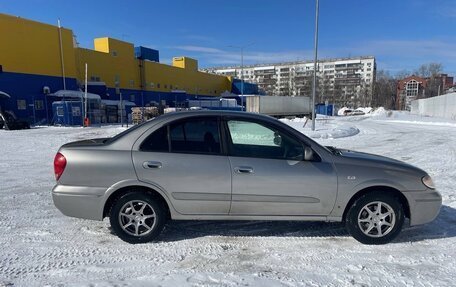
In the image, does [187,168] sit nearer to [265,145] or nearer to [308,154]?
[265,145]

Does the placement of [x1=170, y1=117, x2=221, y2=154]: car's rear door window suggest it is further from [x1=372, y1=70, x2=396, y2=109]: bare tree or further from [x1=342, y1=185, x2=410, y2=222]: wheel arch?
[x1=372, y1=70, x2=396, y2=109]: bare tree

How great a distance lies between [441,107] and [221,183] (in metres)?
50.2

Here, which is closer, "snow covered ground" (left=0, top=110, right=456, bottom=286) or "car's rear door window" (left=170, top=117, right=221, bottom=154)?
"snow covered ground" (left=0, top=110, right=456, bottom=286)

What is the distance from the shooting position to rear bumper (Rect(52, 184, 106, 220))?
3.94 metres

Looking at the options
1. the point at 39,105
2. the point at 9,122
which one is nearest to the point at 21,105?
the point at 39,105

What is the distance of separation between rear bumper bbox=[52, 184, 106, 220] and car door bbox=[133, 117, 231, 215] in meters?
0.62

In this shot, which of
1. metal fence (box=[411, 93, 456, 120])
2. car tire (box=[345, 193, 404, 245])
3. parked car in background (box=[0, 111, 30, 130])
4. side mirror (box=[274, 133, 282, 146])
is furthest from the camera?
metal fence (box=[411, 93, 456, 120])

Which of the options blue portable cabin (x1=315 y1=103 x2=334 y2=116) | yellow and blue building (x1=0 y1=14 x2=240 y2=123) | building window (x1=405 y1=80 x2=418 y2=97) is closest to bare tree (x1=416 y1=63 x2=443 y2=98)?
building window (x1=405 y1=80 x2=418 y2=97)

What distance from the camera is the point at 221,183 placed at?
12.9ft

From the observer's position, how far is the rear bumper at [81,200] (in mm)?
3938

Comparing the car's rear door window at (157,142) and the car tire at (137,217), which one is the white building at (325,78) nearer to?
the car's rear door window at (157,142)

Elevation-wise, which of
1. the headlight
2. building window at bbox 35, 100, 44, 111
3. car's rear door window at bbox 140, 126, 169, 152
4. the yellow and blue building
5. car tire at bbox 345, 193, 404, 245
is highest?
the yellow and blue building

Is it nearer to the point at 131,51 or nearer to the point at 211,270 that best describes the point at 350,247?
the point at 211,270

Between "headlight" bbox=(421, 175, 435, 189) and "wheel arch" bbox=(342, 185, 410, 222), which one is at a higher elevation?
"headlight" bbox=(421, 175, 435, 189)
